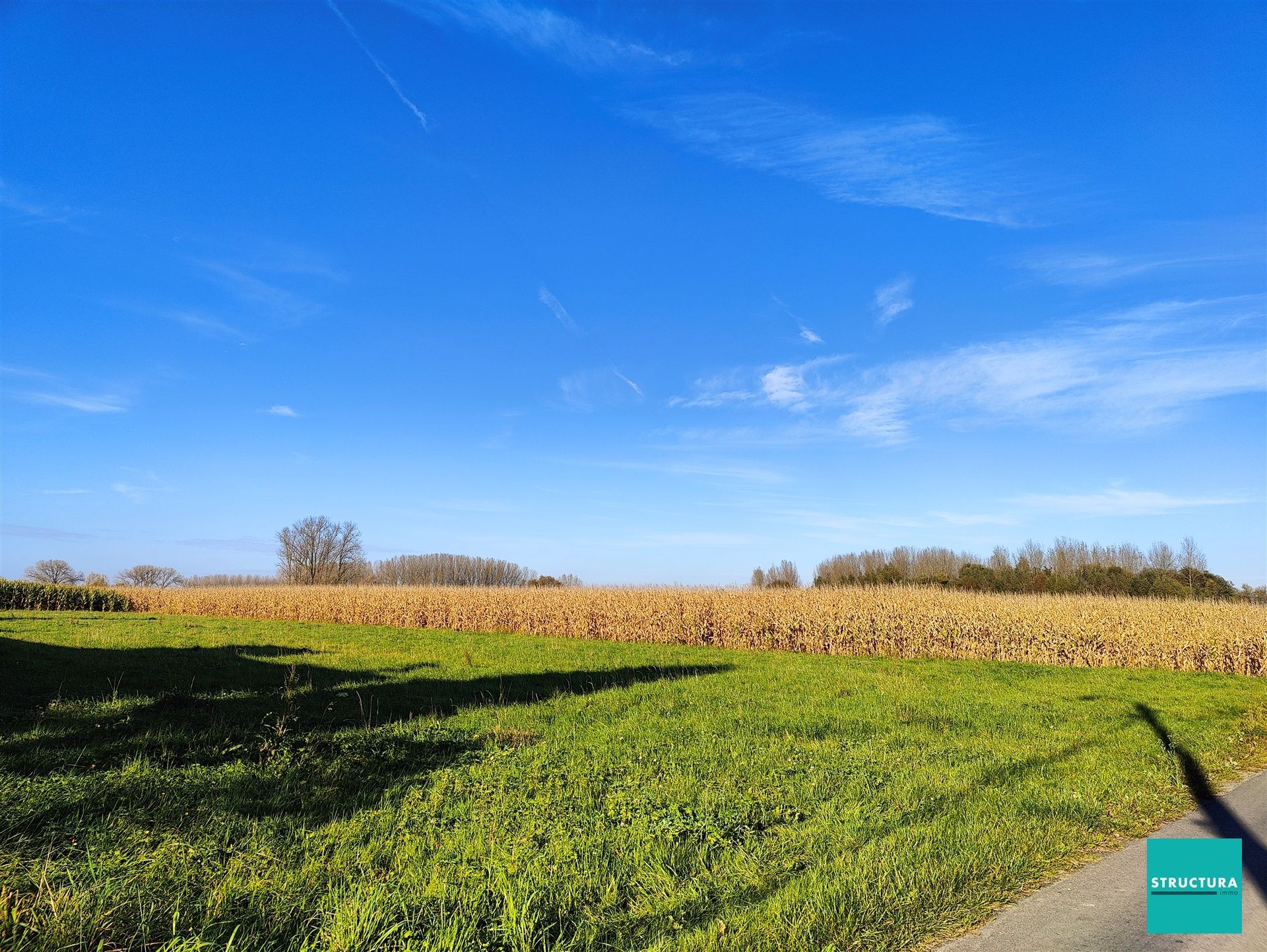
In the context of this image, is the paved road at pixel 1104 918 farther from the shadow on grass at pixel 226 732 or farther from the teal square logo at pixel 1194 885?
the shadow on grass at pixel 226 732

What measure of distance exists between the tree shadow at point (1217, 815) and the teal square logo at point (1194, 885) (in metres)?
0.13

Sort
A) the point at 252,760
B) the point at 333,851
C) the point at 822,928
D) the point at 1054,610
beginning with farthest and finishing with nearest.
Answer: the point at 1054,610
the point at 252,760
the point at 333,851
the point at 822,928

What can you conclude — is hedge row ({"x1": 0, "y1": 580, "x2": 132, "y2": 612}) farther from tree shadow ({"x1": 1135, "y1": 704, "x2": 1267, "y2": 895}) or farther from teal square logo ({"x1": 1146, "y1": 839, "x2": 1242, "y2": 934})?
tree shadow ({"x1": 1135, "y1": 704, "x2": 1267, "y2": 895})

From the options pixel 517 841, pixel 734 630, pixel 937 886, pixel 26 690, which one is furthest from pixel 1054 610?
pixel 26 690

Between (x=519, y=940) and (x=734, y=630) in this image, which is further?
(x=734, y=630)

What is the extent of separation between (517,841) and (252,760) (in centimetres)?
383

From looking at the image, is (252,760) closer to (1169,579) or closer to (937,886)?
(937,886)

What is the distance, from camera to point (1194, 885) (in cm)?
463

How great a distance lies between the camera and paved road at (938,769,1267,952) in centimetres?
389

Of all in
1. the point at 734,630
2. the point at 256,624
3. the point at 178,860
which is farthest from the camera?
the point at 256,624

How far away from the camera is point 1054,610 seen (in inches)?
916

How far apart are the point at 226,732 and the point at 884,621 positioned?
854 inches

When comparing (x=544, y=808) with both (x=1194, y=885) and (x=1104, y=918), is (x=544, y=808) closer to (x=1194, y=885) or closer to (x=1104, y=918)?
(x=1104, y=918)

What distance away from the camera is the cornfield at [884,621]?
21438 mm
